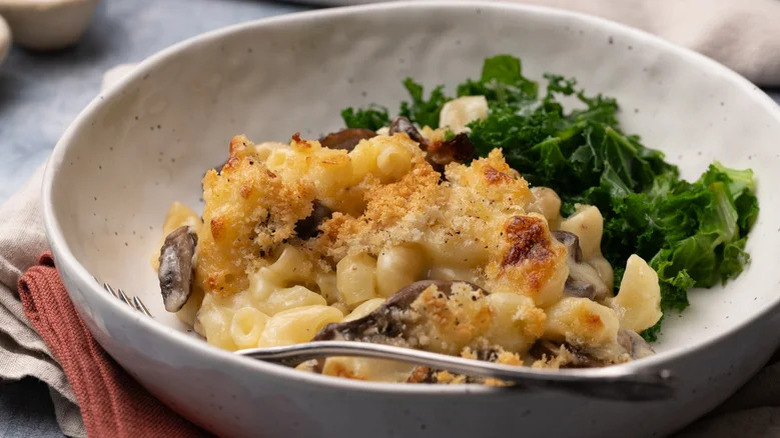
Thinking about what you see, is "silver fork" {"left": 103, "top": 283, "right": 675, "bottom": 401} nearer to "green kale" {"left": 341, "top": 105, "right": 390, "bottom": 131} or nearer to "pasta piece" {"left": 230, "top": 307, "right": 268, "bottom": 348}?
"pasta piece" {"left": 230, "top": 307, "right": 268, "bottom": 348}

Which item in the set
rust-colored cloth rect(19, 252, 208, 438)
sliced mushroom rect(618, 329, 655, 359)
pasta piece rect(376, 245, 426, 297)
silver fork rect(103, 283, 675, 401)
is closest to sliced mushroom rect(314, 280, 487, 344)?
silver fork rect(103, 283, 675, 401)

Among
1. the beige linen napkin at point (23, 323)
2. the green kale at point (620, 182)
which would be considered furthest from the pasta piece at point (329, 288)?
the green kale at point (620, 182)

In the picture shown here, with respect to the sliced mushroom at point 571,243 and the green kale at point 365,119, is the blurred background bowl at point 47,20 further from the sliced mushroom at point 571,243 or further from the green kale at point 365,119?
the sliced mushroom at point 571,243

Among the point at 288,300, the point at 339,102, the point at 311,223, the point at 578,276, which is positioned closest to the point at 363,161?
the point at 311,223

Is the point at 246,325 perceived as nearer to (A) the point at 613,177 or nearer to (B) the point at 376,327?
(B) the point at 376,327

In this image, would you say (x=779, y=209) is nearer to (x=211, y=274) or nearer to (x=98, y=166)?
(x=211, y=274)

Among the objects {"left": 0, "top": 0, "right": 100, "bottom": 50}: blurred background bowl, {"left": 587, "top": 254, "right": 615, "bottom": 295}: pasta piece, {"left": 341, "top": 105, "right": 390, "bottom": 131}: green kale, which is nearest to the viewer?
{"left": 587, "top": 254, "right": 615, "bottom": 295}: pasta piece
